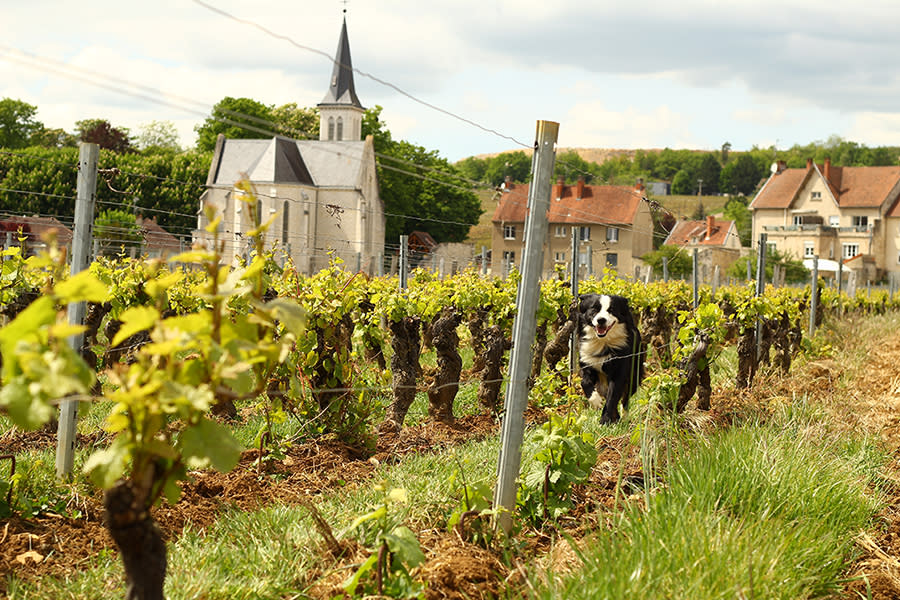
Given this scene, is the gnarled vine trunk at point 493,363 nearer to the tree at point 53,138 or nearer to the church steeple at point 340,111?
the church steeple at point 340,111

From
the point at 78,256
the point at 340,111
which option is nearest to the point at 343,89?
the point at 340,111

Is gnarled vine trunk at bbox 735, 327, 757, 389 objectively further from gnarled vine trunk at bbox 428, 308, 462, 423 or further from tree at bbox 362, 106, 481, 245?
tree at bbox 362, 106, 481, 245

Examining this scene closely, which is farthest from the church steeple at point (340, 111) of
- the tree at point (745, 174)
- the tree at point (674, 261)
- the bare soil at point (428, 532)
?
the tree at point (745, 174)

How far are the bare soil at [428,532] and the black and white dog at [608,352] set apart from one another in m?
0.66

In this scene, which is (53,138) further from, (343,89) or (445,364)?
(445,364)

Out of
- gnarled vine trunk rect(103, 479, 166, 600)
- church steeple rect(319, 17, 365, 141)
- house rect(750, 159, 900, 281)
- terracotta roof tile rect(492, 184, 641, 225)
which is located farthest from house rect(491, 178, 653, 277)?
gnarled vine trunk rect(103, 479, 166, 600)

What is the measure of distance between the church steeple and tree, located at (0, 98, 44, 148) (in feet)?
79.0

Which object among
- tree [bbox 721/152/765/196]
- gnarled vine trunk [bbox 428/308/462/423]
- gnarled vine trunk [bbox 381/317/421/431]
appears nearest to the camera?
gnarled vine trunk [bbox 381/317/421/431]

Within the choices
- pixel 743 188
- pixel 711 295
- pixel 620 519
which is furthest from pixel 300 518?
pixel 743 188

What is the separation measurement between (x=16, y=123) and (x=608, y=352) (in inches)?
3042

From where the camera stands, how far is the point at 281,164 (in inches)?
2714

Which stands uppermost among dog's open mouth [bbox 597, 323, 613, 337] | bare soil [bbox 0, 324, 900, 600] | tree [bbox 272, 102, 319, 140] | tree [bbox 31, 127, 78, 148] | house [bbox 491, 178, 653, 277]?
tree [bbox 272, 102, 319, 140]

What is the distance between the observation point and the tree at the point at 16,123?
73688 millimetres

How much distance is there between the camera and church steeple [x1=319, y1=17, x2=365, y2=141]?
79.6 m
